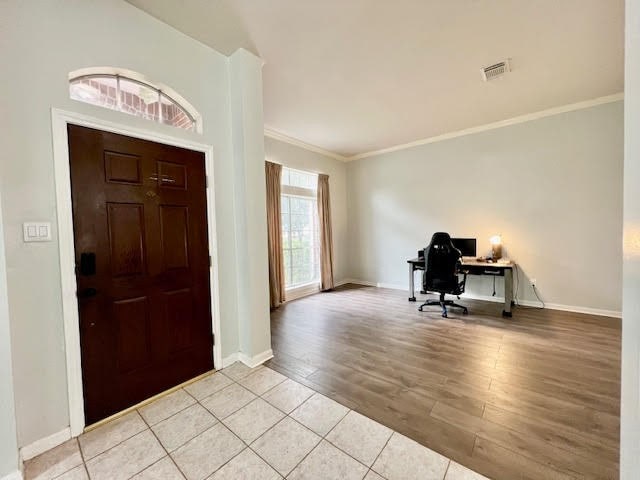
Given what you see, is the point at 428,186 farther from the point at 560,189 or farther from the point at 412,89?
→ the point at 412,89

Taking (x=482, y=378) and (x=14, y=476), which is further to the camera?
(x=482, y=378)

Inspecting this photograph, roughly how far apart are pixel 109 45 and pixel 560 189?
5.35 meters

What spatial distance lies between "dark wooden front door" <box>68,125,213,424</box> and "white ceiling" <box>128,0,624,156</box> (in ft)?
3.88

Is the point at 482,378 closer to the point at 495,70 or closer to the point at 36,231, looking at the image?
the point at 495,70

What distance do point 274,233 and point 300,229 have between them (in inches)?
35.2

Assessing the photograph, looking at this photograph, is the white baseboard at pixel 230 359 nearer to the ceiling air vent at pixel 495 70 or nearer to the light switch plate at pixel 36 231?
the light switch plate at pixel 36 231

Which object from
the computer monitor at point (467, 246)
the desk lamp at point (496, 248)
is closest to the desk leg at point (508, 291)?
the desk lamp at point (496, 248)

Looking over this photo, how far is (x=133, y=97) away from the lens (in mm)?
1988

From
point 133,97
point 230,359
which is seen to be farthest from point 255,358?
point 133,97

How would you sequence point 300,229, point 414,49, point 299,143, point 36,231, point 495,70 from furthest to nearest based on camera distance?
point 300,229 < point 299,143 < point 495,70 < point 414,49 < point 36,231

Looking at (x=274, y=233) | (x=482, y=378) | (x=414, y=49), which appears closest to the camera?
(x=482, y=378)

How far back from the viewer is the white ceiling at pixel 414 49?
6.36ft

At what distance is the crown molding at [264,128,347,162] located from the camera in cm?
429

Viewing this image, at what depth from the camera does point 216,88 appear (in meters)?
2.36
